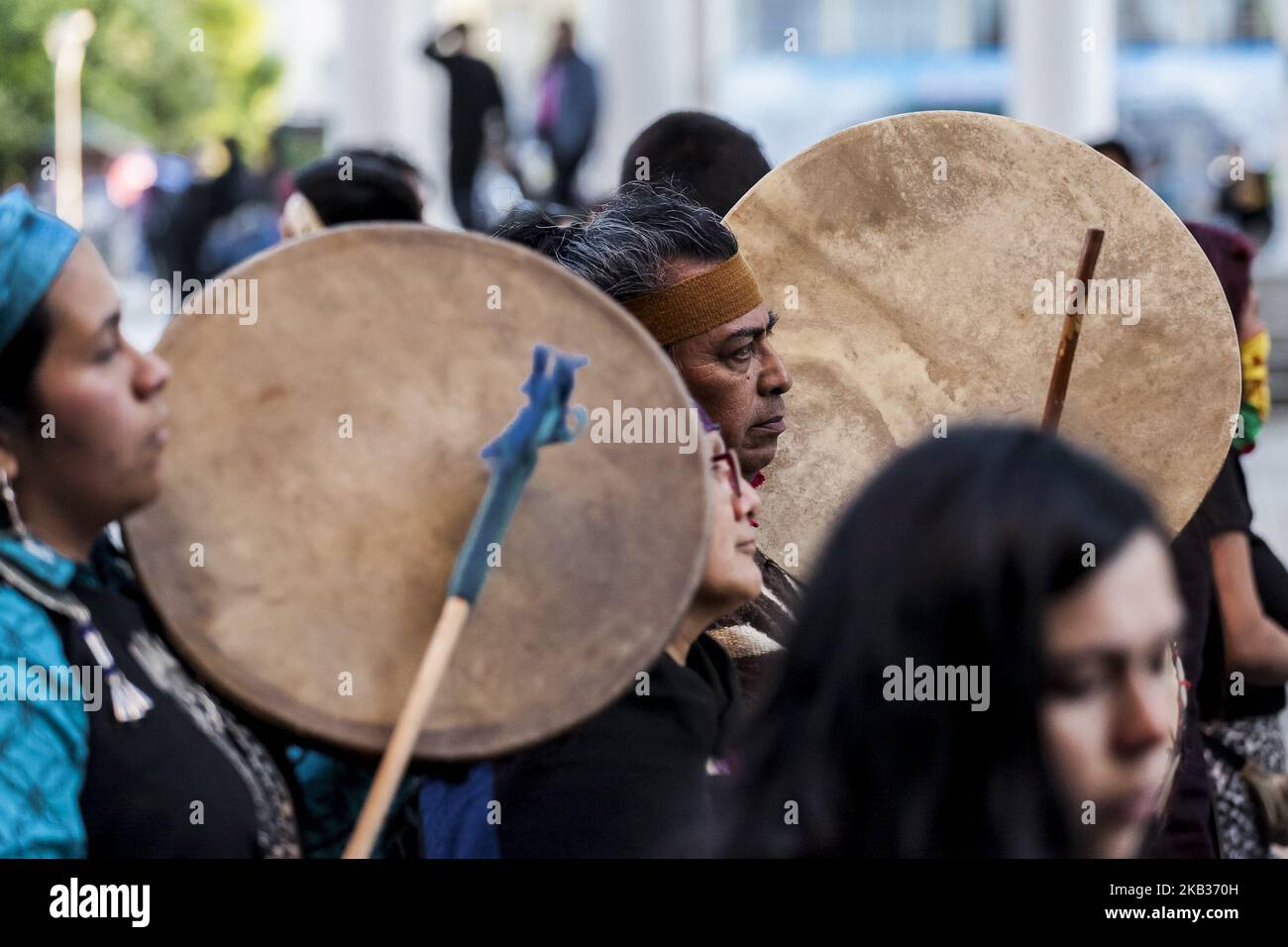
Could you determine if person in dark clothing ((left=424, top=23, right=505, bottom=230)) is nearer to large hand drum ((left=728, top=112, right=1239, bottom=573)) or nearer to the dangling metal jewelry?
large hand drum ((left=728, top=112, right=1239, bottom=573))

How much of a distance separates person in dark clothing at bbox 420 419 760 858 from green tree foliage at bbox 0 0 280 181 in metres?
32.1

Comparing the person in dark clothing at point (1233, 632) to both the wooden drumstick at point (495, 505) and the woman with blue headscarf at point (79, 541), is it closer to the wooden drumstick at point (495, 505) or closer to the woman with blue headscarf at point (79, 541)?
the wooden drumstick at point (495, 505)

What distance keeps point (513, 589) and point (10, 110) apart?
41554 millimetres

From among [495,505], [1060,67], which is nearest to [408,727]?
[495,505]

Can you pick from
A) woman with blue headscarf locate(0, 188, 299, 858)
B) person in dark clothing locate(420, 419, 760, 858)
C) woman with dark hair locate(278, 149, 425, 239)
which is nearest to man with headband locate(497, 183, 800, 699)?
person in dark clothing locate(420, 419, 760, 858)

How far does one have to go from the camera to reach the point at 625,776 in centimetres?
198

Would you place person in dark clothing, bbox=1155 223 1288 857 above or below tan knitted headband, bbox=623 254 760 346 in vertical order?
below

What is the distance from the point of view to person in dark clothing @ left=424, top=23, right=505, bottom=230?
1248 cm

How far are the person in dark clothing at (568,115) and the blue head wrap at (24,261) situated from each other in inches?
476

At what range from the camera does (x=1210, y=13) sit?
28875mm

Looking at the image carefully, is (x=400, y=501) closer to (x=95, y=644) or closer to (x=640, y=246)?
(x=95, y=644)

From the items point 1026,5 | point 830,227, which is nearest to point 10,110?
point 1026,5

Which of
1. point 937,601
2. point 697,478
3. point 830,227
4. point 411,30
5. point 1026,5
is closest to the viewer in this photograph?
point 937,601
